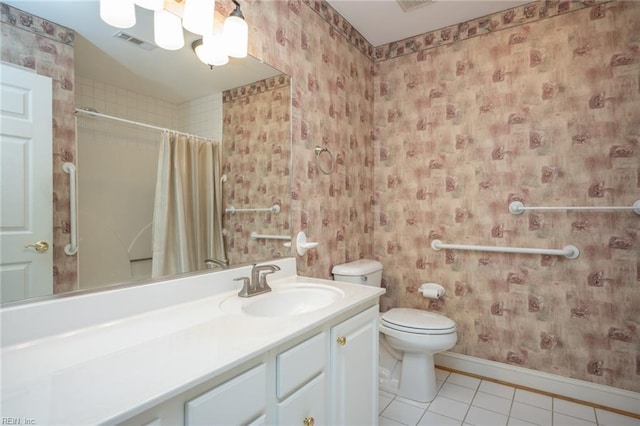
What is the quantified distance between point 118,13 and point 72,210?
66 cm

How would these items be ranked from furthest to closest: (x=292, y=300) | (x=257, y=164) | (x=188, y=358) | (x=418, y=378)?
(x=418, y=378)
(x=257, y=164)
(x=292, y=300)
(x=188, y=358)

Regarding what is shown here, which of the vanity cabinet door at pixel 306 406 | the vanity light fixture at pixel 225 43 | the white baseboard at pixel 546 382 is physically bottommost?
the white baseboard at pixel 546 382

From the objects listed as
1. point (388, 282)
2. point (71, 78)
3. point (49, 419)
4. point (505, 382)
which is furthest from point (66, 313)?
point (505, 382)

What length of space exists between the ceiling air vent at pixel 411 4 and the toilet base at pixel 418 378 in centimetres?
222

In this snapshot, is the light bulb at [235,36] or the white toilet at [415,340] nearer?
the light bulb at [235,36]

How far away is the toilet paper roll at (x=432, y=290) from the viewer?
7.23ft

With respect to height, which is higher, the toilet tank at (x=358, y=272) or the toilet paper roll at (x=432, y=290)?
the toilet tank at (x=358, y=272)

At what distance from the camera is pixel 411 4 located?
202 centimetres

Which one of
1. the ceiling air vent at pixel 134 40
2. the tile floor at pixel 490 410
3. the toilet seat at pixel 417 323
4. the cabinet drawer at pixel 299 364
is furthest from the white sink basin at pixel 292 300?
the ceiling air vent at pixel 134 40

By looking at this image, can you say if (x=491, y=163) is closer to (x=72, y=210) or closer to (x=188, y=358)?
(x=188, y=358)

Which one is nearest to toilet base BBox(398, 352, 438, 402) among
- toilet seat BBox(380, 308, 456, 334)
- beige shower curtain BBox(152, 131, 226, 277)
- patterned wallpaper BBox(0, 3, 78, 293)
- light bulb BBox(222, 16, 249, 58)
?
toilet seat BBox(380, 308, 456, 334)

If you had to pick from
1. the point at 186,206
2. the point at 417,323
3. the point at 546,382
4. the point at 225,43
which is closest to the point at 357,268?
the point at 417,323

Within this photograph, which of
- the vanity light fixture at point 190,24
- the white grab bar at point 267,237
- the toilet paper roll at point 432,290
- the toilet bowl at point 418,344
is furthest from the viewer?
the toilet paper roll at point 432,290

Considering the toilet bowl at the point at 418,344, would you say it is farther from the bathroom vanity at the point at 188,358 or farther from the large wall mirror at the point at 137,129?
the large wall mirror at the point at 137,129
